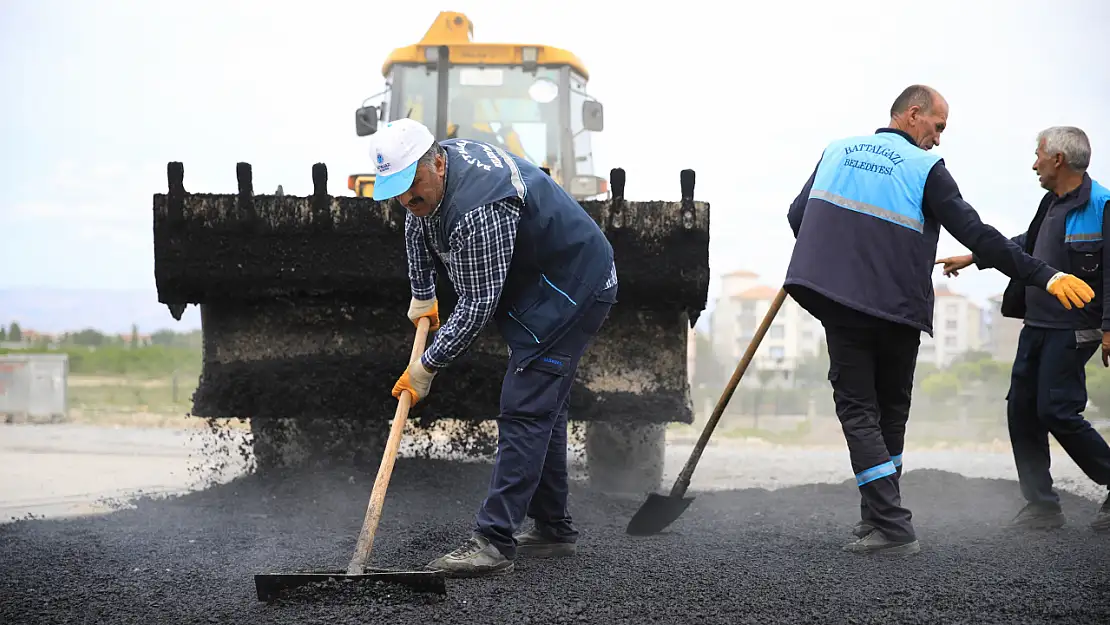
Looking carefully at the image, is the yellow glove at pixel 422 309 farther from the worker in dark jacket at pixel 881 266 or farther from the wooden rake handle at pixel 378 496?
the worker in dark jacket at pixel 881 266

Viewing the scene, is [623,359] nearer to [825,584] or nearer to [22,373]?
[825,584]

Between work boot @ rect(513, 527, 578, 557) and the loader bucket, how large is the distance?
116 cm

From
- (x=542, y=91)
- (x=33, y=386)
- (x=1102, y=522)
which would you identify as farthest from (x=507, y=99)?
(x=33, y=386)

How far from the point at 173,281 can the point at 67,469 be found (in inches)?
111

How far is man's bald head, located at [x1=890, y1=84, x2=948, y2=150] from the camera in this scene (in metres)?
3.56

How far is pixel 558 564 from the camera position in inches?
128

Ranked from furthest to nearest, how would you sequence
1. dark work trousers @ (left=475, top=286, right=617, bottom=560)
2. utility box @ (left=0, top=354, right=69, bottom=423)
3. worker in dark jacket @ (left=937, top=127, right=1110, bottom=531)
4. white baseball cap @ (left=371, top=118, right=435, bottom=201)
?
utility box @ (left=0, top=354, right=69, bottom=423)
worker in dark jacket @ (left=937, top=127, right=1110, bottom=531)
dark work trousers @ (left=475, top=286, right=617, bottom=560)
white baseball cap @ (left=371, top=118, right=435, bottom=201)

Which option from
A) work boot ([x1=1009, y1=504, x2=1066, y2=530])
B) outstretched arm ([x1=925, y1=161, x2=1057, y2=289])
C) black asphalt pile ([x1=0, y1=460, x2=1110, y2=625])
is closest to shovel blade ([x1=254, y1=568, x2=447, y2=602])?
black asphalt pile ([x1=0, y1=460, x2=1110, y2=625])

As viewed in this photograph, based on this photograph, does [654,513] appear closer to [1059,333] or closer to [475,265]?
[475,265]

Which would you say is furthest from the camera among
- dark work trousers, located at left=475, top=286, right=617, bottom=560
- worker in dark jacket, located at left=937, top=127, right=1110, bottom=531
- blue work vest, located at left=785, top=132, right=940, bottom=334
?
worker in dark jacket, located at left=937, top=127, right=1110, bottom=531

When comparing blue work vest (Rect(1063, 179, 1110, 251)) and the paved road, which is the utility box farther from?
blue work vest (Rect(1063, 179, 1110, 251))

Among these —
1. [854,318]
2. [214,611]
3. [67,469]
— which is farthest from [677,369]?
[67,469]

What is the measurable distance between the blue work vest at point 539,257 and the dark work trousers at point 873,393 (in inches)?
35.2

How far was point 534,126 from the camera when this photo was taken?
610 cm
